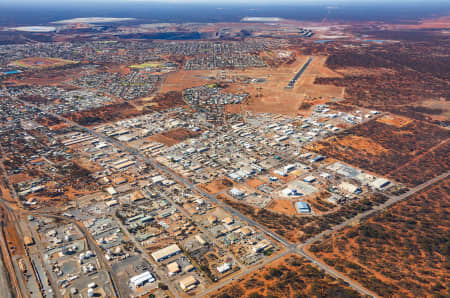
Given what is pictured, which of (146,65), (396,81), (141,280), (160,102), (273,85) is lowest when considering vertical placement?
(141,280)

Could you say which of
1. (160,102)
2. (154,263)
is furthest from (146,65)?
(154,263)

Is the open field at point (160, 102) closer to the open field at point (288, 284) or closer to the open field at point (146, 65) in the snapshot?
the open field at point (146, 65)

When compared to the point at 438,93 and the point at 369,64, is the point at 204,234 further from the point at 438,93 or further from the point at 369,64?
the point at 369,64

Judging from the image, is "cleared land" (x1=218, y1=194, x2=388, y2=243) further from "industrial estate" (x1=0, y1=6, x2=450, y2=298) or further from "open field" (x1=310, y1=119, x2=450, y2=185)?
"open field" (x1=310, y1=119, x2=450, y2=185)

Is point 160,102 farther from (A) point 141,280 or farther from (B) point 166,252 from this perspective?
(A) point 141,280

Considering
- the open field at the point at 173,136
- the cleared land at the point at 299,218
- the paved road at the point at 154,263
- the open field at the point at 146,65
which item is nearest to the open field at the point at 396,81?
the open field at the point at 173,136
